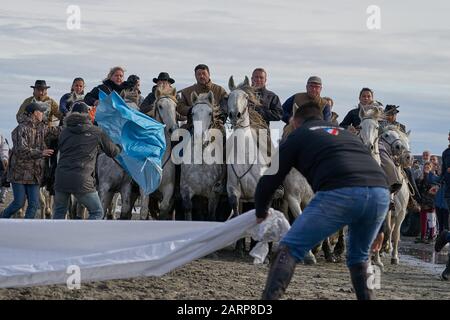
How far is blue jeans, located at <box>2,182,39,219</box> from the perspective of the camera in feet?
52.2

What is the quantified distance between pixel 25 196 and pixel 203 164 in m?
2.95

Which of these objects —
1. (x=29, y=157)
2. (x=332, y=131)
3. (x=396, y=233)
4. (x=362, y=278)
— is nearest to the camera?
(x=332, y=131)

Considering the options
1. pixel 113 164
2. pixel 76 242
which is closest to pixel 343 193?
pixel 76 242

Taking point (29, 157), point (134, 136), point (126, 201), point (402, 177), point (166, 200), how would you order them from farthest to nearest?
point (402, 177) < point (126, 201) < point (166, 200) < point (134, 136) < point (29, 157)

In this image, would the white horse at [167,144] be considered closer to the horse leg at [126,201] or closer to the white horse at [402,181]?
the horse leg at [126,201]

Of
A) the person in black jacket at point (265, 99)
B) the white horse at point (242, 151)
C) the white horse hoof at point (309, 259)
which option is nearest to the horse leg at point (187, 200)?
the white horse at point (242, 151)

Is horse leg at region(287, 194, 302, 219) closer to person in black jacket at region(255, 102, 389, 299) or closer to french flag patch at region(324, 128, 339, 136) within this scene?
person in black jacket at region(255, 102, 389, 299)

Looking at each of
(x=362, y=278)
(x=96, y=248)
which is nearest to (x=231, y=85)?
(x=96, y=248)

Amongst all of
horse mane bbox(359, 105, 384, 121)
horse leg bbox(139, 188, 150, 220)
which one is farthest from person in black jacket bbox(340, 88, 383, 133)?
horse leg bbox(139, 188, 150, 220)

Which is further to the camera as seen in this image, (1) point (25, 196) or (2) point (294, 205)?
(2) point (294, 205)

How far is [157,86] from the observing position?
18.5 m

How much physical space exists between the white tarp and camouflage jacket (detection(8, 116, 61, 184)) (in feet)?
15.4

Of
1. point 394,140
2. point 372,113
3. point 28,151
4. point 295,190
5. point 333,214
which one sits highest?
point 372,113

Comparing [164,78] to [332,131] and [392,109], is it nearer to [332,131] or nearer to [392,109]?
[392,109]
